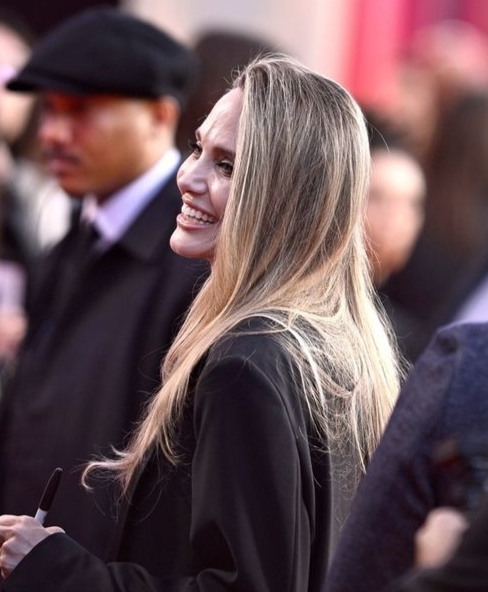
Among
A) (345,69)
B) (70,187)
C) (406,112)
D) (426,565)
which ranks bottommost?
(345,69)

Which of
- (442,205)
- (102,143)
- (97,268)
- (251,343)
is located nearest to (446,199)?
(442,205)

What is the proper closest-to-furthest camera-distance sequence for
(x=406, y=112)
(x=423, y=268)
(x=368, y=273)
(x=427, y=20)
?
(x=368, y=273) → (x=423, y=268) → (x=406, y=112) → (x=427, y=20)

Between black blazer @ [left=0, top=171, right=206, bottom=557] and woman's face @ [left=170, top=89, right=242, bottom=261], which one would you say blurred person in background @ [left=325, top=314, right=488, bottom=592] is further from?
black blazer @ [left=0, top=171, right=206, bottom=557]

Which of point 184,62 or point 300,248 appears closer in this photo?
point 300,248

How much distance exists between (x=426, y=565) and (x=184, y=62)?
2519 mm

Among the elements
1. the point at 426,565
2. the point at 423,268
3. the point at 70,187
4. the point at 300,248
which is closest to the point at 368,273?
the point at 300,248

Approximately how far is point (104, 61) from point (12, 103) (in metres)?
1.95

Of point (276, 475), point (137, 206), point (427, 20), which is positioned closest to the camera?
point (276, 475)

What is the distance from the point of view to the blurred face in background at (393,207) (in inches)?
202

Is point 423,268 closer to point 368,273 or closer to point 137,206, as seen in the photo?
point 137,206

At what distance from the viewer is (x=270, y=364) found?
2.49 m

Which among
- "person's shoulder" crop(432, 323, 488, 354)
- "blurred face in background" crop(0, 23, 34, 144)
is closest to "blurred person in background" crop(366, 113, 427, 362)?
"blurred face in background" crop(0, 23, 34, 144)

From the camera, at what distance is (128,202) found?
4035mm

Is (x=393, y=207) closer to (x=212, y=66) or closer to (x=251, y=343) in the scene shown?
(x=212, y=66)
